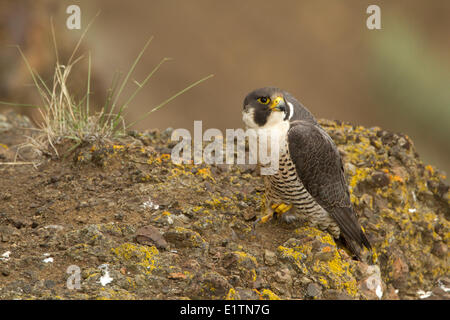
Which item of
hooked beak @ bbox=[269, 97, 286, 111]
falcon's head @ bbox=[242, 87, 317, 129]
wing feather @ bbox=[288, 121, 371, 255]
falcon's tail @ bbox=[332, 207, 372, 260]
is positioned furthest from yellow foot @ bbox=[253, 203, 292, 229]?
hooked beak @ bbox=[269, 97, 286, 111]

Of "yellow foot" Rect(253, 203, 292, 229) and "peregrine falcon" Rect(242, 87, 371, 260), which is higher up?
"peregrine falcon" Rect(242, 87, 371, 260)

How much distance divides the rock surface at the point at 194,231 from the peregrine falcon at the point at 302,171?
15 cm

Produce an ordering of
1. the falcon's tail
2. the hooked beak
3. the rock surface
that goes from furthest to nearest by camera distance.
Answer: the falcon's tail, the hooked beak, the rock surface

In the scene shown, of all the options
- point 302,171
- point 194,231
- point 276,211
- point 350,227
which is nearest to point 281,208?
point 276,211

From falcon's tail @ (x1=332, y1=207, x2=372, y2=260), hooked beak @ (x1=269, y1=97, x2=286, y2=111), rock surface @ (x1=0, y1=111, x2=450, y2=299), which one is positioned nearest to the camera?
rock surface @ (x1=0, y1=111, x2=450, y2=299)

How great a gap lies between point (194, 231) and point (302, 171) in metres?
0.86

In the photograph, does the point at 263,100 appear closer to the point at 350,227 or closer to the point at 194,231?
the point at 194,231

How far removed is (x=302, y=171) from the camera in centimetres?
386

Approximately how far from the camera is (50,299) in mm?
2889

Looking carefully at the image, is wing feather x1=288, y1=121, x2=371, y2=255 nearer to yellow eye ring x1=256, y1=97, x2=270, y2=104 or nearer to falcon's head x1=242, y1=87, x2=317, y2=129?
falcon's head x1=242, y1=87, x2=317, y2=129

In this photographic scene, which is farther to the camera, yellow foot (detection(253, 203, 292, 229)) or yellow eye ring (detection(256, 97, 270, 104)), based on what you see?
yellow foot (detection(253, 203, 292, 229))

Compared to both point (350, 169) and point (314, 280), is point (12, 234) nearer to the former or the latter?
point (314, 280)

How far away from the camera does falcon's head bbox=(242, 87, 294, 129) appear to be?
3.76 meters

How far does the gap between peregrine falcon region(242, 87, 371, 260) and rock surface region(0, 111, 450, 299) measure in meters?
0.15
